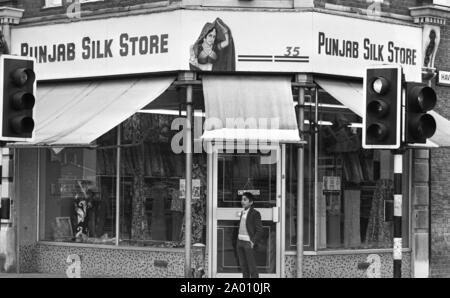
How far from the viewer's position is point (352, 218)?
55.4 feet

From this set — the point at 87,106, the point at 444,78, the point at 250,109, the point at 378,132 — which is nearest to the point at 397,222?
the point at 378,132

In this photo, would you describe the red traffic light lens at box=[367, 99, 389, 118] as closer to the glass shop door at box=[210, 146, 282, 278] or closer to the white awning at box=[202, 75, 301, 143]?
the white awning at box=[202, 75, 301, 143]

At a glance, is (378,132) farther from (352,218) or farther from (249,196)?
(352,218)

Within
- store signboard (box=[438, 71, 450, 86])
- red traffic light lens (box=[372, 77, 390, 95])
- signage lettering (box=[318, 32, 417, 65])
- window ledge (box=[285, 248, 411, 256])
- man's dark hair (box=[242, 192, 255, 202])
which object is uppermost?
signage lettering (box=[318, 32, 417, 65])

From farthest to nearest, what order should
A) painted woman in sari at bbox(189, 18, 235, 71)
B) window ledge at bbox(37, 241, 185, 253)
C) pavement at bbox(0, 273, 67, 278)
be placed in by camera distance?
pavement at bbox(0, 273, 67, 278)
window ledge at bbox(37, 241, 185, 253)
painted woman in sari at bbox(189, 18, 235, 71)

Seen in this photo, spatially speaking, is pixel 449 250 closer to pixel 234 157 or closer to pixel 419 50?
pixel 419 50

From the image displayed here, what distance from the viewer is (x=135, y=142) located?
16.8m

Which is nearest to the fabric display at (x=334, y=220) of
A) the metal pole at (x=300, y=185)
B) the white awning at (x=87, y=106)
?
the metal pole at (x=300, y=185)

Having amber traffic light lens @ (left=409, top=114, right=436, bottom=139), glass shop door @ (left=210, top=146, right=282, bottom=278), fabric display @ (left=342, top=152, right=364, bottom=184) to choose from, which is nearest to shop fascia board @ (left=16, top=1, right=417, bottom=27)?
glass shop door @ (left=210, top=146, right=282, bottom=278)

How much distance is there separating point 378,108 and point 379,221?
6.17 m

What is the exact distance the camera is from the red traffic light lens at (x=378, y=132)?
11.4 metres

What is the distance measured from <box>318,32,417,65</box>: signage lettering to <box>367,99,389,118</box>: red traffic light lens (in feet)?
13.8

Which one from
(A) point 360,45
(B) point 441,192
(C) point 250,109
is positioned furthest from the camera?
(B) point 441,192

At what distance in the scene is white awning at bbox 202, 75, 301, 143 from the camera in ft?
47.7
